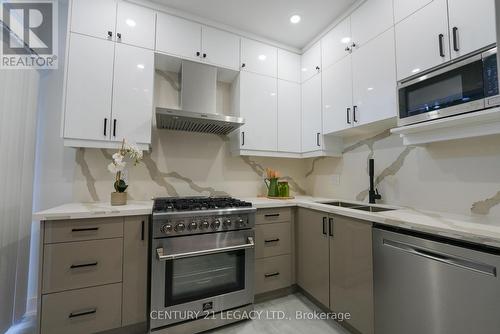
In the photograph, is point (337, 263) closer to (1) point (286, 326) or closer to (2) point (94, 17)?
(1) point (286, 326)

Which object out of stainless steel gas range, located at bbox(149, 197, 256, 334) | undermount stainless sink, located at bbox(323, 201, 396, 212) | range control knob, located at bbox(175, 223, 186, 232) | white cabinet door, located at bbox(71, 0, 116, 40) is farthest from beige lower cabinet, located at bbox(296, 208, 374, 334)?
white cabinet door, located at bbox(71, 0, 116, 40)

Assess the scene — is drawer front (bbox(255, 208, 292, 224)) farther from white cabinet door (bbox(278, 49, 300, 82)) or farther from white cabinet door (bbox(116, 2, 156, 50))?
white cabinet door (bbox(116, 2, 156, 50))

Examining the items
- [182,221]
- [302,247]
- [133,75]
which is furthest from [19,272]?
[302,247]

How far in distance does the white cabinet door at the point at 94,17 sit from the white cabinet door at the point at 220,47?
78cm

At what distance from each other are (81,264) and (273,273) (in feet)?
4.95

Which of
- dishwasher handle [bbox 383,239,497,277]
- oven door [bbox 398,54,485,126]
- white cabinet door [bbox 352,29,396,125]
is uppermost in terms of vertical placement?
white cabinet door [bbox 352,29,396,125]

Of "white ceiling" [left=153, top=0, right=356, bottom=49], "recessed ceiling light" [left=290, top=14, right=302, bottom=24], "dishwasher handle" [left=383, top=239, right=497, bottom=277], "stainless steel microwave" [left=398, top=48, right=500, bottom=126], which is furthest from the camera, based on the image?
"recessed ceiling light" [left=290, top=14, right=302, bottom=24]

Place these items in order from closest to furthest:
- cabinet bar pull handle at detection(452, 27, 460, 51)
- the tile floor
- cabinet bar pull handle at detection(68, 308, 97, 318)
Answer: cabinet bar pull handle at detection(452, 27, 460, 51)
cabinet bar pull handle at detection(68, 308, 97, 318)
the tile floor

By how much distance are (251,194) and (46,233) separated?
6.07ft

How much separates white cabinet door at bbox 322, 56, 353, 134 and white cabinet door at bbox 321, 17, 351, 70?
0.22ft

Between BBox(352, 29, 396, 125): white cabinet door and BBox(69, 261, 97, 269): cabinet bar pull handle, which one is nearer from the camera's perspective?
BBox(69, 261, 97, 269): cabinet bar pull handle

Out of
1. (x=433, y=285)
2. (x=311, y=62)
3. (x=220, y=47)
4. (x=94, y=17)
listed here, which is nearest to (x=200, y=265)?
(x=433, y=285)

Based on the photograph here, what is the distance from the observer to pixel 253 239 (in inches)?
72.3

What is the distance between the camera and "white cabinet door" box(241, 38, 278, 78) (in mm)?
2371
